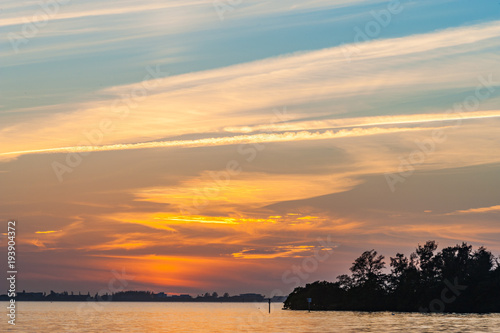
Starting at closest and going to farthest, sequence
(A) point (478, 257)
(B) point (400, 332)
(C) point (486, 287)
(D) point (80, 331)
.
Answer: (B) point (400, 332) < (D) point (80, 331) < (C) point (486, 287) < (A) point (478, 257)

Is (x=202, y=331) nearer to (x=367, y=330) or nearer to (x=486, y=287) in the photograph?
(x=367, y=330)

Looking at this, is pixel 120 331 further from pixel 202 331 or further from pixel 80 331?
pixel 202 331

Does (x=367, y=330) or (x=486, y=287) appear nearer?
(x=367, y=330)

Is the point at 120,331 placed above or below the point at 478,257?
below

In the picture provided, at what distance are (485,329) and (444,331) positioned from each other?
757 cm

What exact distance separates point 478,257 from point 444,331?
10403cm

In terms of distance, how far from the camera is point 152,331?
11181 centimetres

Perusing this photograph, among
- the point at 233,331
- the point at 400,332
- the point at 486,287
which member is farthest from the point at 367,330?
the point at 486,287

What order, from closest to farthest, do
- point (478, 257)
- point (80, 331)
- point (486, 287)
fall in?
point (80, 331), point (486, 287), point (478, 257)

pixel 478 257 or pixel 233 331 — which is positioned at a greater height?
pixel 478 257

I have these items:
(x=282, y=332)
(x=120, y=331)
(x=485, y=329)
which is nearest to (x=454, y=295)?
(x=485, y=329)

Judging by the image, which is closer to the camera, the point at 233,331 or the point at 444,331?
the point at 444,331

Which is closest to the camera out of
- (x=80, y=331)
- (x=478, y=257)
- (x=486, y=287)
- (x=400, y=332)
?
(x=400, y=332)

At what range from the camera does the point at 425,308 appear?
198875 millimetres
